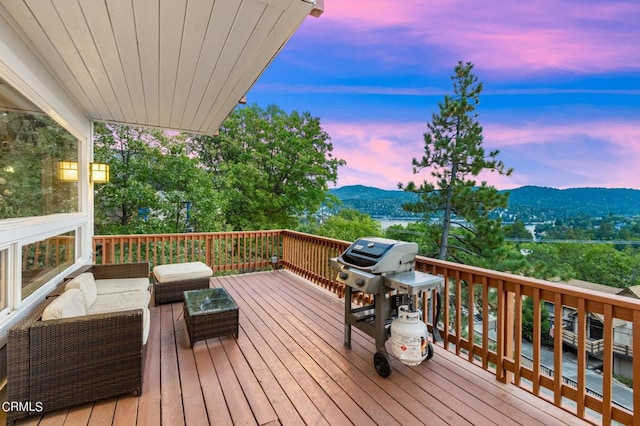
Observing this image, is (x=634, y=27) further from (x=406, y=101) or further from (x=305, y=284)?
(x=305, y=284)

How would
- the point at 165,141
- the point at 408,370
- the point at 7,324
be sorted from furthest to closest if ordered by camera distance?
the point at 165,141 → the point at 408,370 → the point at 7,324

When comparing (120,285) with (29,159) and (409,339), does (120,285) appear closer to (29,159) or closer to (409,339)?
(29,159)

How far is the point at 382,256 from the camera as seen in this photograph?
8.46 feet

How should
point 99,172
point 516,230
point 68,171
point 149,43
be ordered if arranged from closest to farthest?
point 149,43 < point 68,171 < point 99,172 < point 516,230

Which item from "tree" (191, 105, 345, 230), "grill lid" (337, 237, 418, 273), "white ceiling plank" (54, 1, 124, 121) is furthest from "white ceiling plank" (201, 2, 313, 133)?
"tree" (191, 105, 345, 230)

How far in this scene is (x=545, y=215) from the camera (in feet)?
49.8

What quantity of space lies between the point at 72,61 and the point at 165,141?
6.43 metres

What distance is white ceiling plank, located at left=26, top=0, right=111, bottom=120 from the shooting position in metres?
2.04

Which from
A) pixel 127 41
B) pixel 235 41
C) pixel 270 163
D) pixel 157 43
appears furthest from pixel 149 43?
pixel 270 163

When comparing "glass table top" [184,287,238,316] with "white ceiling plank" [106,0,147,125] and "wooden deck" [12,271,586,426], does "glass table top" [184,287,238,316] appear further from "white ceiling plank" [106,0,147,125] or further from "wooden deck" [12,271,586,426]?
"white ceiling plank" [106,0,147,125]

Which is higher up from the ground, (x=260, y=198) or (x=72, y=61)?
(x=72, y=61)

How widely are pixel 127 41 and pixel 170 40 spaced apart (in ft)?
1.18

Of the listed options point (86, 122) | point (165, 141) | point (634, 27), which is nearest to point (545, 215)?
point (634, 27)

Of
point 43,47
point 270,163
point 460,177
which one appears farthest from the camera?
point 270,163
